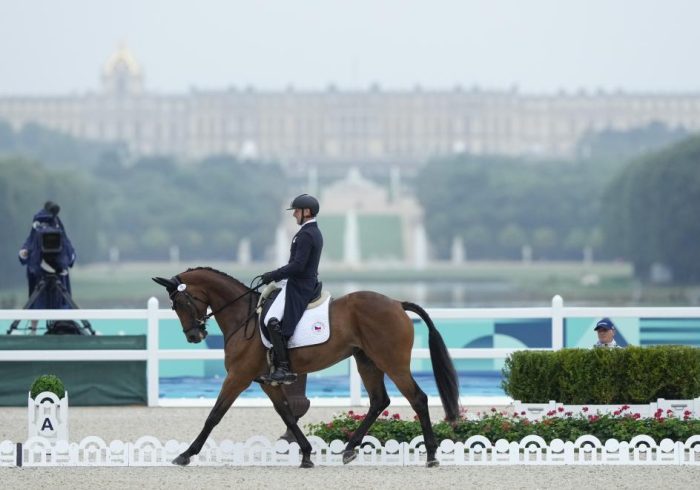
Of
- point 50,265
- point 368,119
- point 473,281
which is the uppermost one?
point 368,119

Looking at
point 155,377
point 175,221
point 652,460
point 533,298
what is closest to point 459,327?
point 155,377

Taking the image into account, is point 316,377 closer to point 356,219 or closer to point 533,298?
point 533,298

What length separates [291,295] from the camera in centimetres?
1073

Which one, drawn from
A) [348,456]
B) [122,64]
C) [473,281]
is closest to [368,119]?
[122,64]

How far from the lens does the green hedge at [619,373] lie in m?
11.9

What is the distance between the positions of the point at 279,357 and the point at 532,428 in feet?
5.92

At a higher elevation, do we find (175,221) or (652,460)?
(175,221)

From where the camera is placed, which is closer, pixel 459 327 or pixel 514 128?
pixel 459 327

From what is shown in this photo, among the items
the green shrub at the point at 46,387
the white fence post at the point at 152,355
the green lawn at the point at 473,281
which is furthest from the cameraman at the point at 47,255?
the green lawn at the point at 473,281

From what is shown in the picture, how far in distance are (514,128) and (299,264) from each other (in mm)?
149764

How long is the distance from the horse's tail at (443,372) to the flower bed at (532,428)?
0.25m

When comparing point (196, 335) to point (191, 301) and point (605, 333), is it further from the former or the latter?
point (605, 333)

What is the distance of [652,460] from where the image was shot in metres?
10.6

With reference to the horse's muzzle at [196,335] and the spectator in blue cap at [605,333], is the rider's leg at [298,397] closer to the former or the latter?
the horse's muzzle at [196,335]
